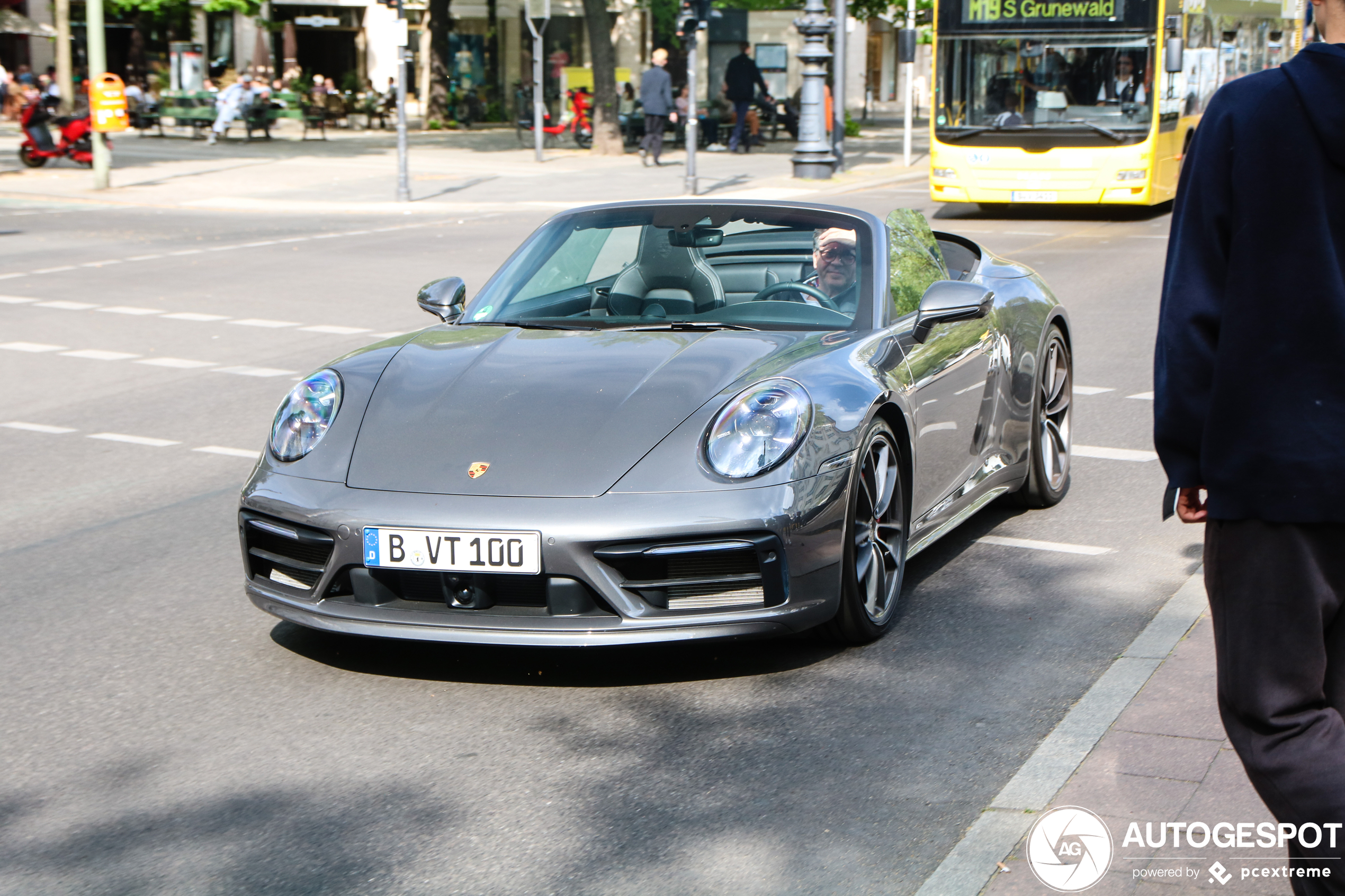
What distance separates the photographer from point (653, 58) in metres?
30.4

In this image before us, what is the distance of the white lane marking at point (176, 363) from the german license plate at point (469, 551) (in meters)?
6.49

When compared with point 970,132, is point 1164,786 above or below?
below

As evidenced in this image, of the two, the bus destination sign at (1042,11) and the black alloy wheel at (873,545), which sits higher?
the bus destination sign at (1042,11)

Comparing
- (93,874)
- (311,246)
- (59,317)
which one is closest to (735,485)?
(93,874)

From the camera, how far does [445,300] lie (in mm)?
5906

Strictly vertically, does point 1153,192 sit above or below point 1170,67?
below

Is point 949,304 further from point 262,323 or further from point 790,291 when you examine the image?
point 262,323

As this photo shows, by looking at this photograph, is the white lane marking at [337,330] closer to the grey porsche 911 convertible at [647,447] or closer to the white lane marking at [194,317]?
the white lane marking at [194,317]

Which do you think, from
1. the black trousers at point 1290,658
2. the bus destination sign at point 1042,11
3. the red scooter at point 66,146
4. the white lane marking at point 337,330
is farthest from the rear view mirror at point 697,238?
the red scooter at point 66,146

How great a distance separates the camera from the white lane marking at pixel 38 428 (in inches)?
335

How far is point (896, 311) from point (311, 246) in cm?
1333

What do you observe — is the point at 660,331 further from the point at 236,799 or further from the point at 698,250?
the point at 236,799

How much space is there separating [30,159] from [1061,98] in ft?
55.8

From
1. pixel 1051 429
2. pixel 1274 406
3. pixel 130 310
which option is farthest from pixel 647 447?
pixel 130 310
